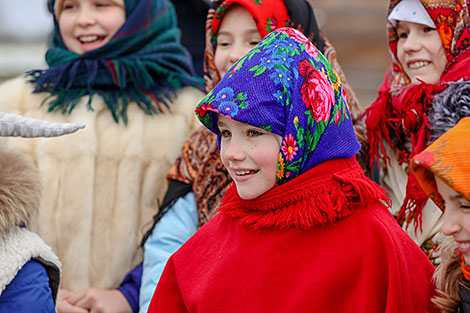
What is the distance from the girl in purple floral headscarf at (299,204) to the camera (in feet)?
7.51

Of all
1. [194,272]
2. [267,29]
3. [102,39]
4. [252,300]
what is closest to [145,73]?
[102,39]

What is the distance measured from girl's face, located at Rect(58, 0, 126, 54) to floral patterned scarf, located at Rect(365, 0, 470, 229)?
4.68 ft

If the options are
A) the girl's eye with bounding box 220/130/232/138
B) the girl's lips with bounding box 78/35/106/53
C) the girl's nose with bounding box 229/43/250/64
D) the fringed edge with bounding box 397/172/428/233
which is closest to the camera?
the girl's eye with bounding box 220/130/232/138

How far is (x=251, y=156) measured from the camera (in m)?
2.40

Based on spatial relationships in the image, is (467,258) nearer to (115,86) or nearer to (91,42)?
(115,86)

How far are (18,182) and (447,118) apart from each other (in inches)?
61.3

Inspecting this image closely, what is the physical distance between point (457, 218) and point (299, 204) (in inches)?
20.2

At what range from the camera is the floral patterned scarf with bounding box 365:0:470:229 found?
2852 millimetres

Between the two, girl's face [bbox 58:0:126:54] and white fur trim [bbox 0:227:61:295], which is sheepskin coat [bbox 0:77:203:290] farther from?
white fur trim [bbox 0:227:61:295]

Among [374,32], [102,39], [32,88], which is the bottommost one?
[374,32]

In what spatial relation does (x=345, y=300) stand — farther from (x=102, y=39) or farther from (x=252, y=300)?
(x=102, y=39)

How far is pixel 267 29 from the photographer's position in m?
3.21

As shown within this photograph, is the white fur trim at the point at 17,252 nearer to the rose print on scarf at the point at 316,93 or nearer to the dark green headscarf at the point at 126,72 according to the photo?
the dark green headscarf at the point at 126,72

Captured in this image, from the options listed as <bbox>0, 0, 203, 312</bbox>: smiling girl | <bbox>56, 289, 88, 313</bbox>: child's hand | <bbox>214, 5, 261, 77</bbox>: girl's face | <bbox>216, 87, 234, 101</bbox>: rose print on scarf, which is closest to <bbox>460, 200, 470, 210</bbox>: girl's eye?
<bbox>216, 87, 234, 101</bbox>: rose print on scarf
